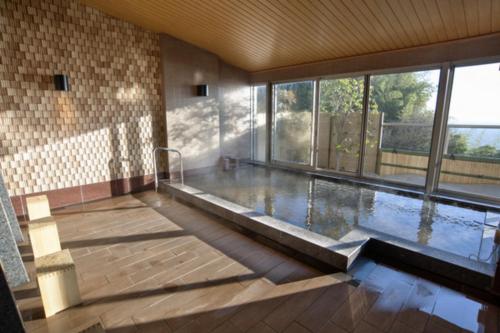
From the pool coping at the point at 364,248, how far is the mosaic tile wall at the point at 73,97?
2.84 m

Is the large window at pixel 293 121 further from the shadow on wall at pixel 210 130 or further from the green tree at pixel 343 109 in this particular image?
the shadow on wall at pixel 210 130

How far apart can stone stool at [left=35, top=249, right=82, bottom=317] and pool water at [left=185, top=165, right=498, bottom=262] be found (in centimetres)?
228

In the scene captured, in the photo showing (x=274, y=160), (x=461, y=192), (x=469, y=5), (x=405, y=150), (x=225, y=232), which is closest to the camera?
(x=469, y=5)

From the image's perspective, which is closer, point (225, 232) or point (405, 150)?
point (225, 232)

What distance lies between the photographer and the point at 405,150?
4672 millimetres

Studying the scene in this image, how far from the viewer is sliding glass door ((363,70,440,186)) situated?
14.3 ft

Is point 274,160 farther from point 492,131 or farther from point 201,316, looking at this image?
point 201,316

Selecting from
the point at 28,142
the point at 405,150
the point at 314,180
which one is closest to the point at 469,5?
the point at 405,150

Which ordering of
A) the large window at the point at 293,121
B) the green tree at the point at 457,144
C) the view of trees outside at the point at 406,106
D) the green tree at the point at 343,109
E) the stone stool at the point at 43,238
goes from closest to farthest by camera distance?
the stone stool at the point at 43,238 → the green tree at the point at 457,144 → the view of trees outside at the point at 406,106 → the green tree at the point at 343,109 → the large window at the point at 293,121

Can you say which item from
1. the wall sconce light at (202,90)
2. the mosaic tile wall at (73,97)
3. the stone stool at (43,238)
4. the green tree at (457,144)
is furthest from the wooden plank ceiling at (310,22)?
the stone stool at (43,238)

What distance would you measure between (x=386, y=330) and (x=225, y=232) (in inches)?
76.5

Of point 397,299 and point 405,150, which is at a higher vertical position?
point 405,150

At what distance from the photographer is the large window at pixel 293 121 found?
5980 millimetres

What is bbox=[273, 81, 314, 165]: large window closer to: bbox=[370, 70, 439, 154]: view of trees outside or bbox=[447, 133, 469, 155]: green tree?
bbox=[370, 70, 439, 154]: view of trees outside
